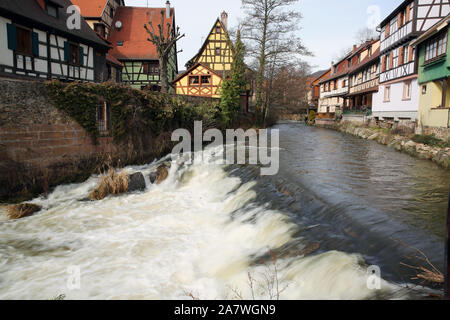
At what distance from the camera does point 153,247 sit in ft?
21.7

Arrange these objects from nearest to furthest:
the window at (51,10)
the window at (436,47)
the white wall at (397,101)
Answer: the window at (436,47) < the window at (51,10) < the white wall at (397,101)

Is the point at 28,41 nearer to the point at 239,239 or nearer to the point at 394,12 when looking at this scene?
the point at 239,239

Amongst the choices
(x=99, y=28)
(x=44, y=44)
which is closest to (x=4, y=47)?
(x=44, y=44)

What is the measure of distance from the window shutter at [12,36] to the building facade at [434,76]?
19.3m

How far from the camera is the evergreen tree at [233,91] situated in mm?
22734

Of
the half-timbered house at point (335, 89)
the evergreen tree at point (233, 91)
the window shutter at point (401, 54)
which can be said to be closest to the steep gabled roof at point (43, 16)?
the evergreen tree at point (233, 91)

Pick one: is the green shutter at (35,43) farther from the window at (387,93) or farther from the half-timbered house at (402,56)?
the window at (387,93)

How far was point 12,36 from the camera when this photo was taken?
14.6m

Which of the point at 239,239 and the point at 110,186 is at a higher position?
the point at 110,186

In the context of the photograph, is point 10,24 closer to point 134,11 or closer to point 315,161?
point 315,161

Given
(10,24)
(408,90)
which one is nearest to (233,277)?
(10,24)

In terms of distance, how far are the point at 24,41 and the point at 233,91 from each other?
1272 centimetres

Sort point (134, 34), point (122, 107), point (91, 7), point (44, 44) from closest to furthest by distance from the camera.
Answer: point (122, 107) → point (44, 44) → point (91, 7) → point (134, 34)
